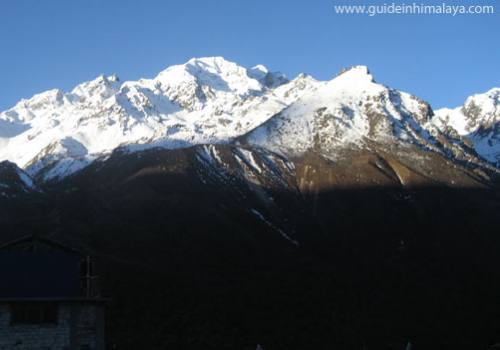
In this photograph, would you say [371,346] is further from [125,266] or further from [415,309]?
[125,266]

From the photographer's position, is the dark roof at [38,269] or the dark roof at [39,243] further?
the dark roof at [39,243]

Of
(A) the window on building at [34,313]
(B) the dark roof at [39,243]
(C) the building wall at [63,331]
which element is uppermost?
(B) the dark roof at [39,243]

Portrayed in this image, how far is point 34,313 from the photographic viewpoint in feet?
113

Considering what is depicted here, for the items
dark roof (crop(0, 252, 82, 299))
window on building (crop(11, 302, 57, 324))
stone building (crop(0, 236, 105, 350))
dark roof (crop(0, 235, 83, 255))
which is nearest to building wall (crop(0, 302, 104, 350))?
stone building (crop(0, 236, 105, 350))

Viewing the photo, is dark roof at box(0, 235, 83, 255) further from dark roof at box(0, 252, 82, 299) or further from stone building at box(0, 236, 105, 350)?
dark roof at box(0, 252, 82, 299)

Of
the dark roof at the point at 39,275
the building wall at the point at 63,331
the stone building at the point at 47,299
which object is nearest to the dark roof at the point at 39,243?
the stone building at the point at 47,299

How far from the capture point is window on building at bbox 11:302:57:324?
34.3 meters

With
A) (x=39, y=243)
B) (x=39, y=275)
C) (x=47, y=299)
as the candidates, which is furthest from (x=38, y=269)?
(x=47, y=299)

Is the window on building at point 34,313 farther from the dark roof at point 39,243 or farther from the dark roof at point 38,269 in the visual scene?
the dark roof at point 39,243

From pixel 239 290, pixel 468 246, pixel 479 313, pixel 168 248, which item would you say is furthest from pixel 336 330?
pixel 468 246

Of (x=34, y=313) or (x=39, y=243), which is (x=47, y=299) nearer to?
(x=34, y=313)

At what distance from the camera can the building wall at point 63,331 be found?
34.1 meters

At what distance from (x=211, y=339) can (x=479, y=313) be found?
187ft

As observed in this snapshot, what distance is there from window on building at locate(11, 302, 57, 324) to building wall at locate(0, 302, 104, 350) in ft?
0.68
